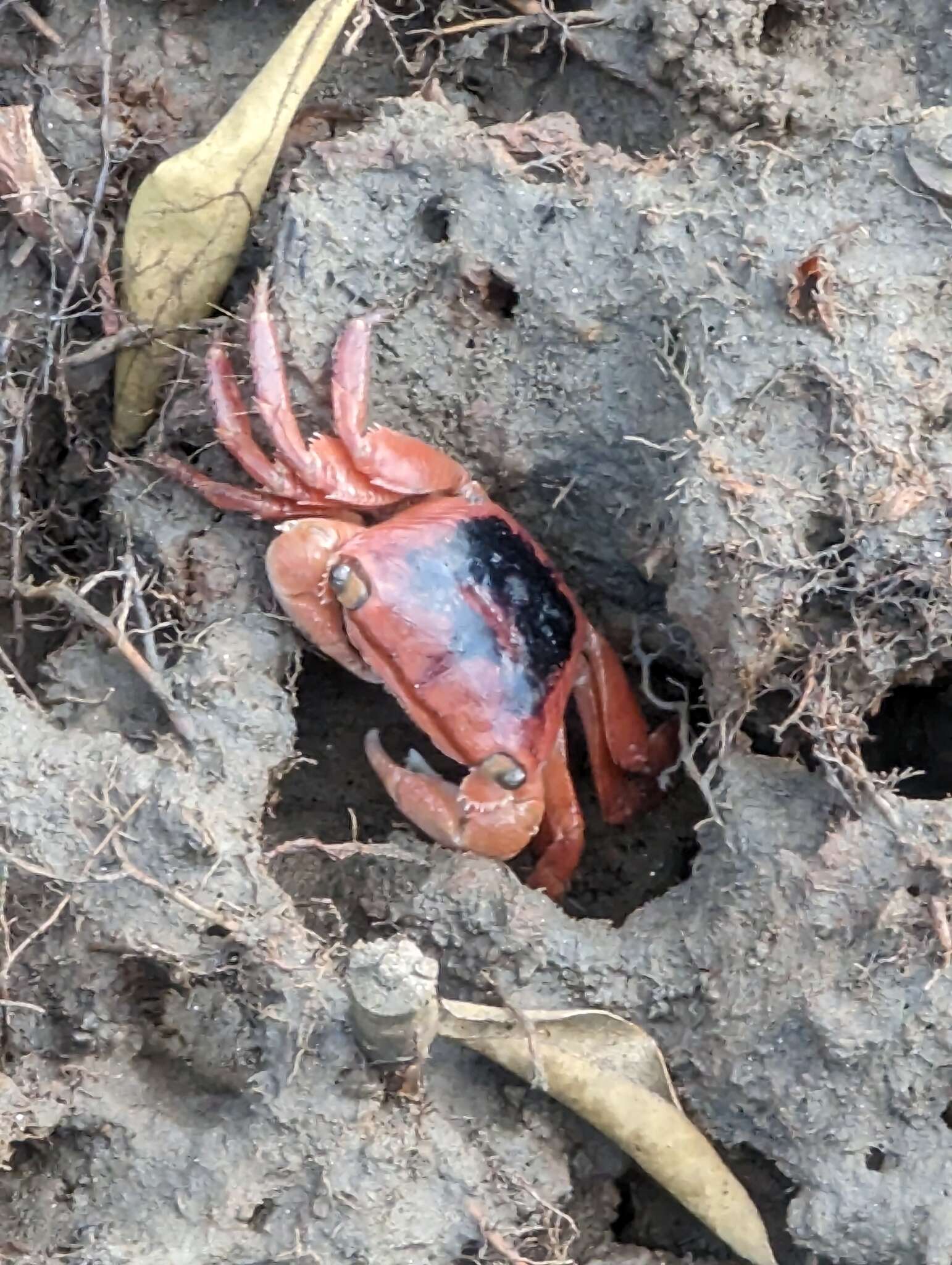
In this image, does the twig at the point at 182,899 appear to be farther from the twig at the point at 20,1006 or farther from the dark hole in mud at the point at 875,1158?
the dark hole in mud at the point at 875,1158

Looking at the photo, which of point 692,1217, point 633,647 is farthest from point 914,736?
point 692,1217

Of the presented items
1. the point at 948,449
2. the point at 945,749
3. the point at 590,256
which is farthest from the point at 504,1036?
the point at 590,256

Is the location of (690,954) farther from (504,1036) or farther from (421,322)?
(421,322)

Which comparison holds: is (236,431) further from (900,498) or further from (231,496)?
(900,498)

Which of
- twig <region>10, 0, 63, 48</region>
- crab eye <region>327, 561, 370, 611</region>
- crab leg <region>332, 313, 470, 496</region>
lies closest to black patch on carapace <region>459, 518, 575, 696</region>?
crab leg <region>332, 313, 470, 496</region>

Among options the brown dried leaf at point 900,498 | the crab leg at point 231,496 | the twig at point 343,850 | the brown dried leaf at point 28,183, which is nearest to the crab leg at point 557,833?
the twig at point 343,850

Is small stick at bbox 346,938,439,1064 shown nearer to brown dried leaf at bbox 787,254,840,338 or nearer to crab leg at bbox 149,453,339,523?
crab leg at bbox 149,453,339,523
